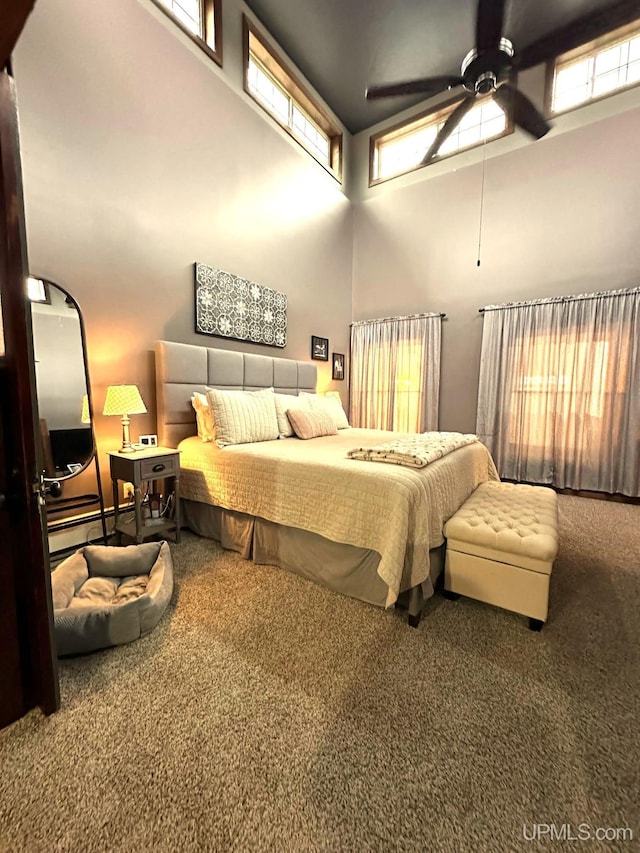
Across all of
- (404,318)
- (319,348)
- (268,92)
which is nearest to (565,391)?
(404,318)

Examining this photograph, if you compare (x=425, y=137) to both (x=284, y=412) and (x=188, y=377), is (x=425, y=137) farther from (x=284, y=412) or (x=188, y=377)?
(x=188, y=377)

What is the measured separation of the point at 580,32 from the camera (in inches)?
107

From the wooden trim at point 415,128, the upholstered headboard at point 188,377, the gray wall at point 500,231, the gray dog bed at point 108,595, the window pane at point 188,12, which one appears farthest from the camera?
the wooden trim at point 415,128

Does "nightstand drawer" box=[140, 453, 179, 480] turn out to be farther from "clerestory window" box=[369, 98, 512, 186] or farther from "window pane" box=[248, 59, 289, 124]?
"clerestory window" box=[369, 98, 512, 186]

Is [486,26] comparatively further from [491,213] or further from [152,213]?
[152,213]

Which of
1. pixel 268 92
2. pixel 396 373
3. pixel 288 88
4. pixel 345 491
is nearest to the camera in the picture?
pixel 345 491

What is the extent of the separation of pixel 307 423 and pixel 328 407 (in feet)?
2.15

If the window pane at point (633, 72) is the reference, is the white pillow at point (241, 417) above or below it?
below

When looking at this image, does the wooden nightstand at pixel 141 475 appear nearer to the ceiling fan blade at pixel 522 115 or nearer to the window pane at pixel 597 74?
the ceiling fan blade at pixel 522 115

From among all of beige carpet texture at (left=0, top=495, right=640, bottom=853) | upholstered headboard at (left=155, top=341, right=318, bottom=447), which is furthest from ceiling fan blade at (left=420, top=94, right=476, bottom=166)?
beige carpet texture at (left=0, top=495, right=640, bottom=853)

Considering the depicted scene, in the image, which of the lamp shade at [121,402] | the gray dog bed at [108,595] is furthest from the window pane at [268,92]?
the gray dog bed at [108,595]

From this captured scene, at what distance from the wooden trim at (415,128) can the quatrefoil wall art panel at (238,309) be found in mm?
2729

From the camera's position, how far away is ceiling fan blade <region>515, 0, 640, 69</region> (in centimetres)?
254

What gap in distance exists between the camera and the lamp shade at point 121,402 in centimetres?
239
